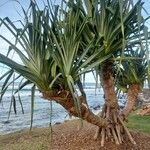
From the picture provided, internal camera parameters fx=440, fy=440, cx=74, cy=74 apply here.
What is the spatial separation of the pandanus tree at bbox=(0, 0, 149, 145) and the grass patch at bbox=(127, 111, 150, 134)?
13.2 feet

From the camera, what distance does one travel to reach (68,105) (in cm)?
642

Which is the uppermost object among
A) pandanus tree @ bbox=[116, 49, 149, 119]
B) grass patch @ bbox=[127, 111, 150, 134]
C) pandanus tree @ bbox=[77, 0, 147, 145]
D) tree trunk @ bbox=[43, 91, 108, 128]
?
pandanus tree @ bbox=[77, 0, 147, 145]

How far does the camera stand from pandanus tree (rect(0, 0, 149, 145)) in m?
6.13

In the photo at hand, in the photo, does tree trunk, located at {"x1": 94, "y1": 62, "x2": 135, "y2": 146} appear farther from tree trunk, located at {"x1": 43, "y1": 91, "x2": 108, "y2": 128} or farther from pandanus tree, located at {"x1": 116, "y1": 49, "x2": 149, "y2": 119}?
tree trunk, located at {"x1": 43, "y1": 91, "x2": 108, "y2": 128}

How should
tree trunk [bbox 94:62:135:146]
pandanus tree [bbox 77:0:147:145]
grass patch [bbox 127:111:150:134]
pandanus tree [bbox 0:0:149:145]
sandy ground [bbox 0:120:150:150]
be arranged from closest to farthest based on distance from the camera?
pandanus tree [bbox 0:0:149:145] → pandanus tree [bbox 77:0:147:145] → tree trunk [bbox 94:62:135:146] → sandy ground [bbox 0:120:150:150] → grass patch [bbox 127:111:150:134]

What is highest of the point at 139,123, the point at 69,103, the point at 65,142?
the point at 69,103

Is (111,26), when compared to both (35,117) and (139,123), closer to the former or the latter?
(139,123)

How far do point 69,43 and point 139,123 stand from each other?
267 inches

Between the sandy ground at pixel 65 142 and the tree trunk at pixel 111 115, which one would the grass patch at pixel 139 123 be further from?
the tree trunk at pixel 111 115

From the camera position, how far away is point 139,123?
12.5 meters

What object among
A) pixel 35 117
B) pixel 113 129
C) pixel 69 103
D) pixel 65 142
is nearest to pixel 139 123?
pixel 65 142

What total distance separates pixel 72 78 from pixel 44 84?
0.43 metres

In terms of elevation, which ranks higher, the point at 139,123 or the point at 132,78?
the point at 132,78

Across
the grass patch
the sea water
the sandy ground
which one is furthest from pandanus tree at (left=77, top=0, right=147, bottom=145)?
the grass patch
